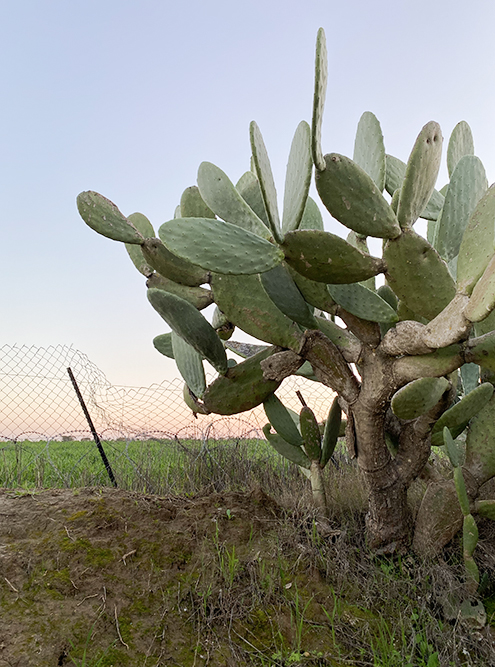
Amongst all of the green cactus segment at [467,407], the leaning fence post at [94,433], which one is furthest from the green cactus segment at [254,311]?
the leaning fence post at [94,433]

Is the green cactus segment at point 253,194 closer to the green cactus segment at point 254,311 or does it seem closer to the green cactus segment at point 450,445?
the green cactus segment at point 254,311

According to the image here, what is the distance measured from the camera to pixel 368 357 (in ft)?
7.26

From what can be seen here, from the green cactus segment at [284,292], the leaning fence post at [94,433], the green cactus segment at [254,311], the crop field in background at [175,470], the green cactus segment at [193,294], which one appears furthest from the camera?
the leaning fence post at [94,433]

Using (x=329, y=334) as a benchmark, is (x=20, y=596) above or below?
below

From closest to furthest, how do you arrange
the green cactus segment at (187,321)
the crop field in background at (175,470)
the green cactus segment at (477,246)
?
the green cactus segment at (477,246) < the green cactus segment at (187,321) < the crop field in background at (175,470)

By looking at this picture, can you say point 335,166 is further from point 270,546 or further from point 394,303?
point 270,546

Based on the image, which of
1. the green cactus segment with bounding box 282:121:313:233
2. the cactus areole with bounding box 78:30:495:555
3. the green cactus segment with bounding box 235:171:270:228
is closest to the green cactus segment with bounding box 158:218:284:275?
the cactus areole with bounding box 78:30:495:555

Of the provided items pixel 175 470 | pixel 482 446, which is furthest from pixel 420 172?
pixel 175 470

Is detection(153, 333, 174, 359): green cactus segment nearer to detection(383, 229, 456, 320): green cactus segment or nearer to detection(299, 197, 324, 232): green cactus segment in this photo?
detection(299, 197, 324, 232): green cactus segment

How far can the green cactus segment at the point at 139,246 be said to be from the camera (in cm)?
271

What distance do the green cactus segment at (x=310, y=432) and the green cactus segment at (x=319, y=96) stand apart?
4.56 feet

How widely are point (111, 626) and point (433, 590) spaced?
1.36 meters

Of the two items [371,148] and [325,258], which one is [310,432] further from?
[371,148]

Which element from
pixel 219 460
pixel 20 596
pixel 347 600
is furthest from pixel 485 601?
pixel 219 460
